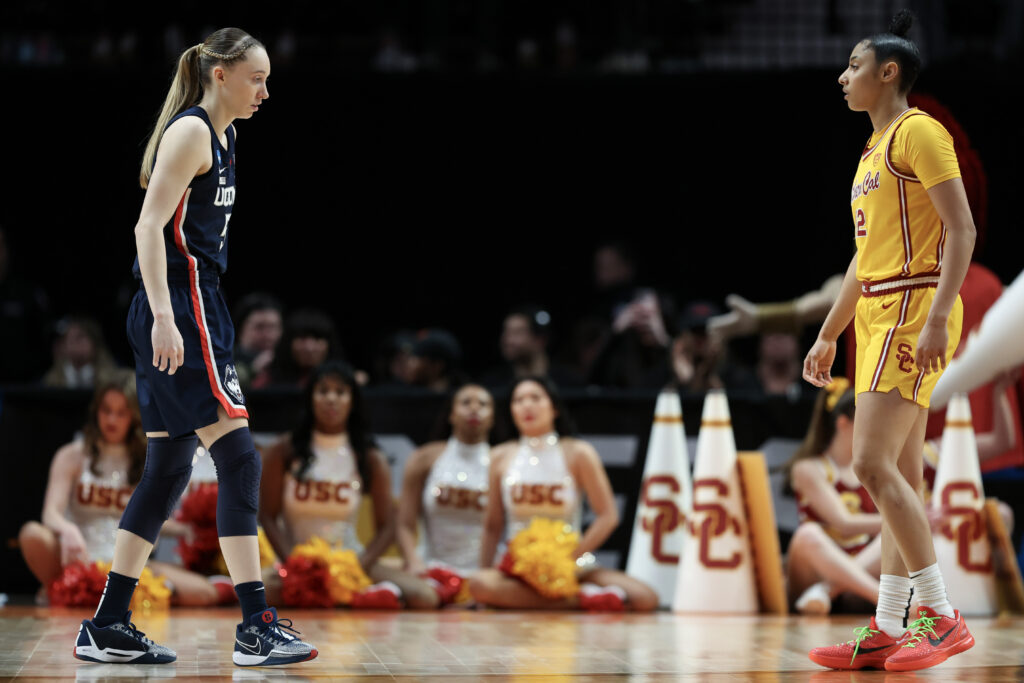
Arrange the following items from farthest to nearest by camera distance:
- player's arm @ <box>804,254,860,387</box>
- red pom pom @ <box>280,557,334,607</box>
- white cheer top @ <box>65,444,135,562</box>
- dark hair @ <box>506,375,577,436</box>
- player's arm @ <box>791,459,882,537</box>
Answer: dark hair @ <box>506,375,577,436</box> → white cheer top @ <box>65,444,135,562</box> → player's arm @ <box>791,459,882,537</box> → red pom pom @ <box>280,557,334,607</box> → player's arm @ <box>804,254,860,387</box>

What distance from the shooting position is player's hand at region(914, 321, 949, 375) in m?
3.50

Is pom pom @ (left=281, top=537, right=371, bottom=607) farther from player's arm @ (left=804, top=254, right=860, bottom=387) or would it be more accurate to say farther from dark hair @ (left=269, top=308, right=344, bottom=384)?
player's arm @ (left=804, top=254, right=860, bottom=387)

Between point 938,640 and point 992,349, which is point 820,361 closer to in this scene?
point 938,640

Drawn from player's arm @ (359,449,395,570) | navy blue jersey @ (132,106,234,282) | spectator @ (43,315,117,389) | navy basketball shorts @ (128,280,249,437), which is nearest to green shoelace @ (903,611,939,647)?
navy basketball shorts @ (128,280,249,437)

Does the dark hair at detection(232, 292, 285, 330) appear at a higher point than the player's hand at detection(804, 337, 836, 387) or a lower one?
higher

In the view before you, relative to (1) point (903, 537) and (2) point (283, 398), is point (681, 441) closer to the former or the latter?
(2) point (283, 398)

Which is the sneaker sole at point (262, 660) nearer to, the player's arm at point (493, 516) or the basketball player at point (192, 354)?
the basketball player at point (192, 354)

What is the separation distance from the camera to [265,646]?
361 centimetres

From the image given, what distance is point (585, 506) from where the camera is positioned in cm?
696

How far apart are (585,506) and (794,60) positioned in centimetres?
518

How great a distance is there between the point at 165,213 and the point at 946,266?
2162 millimetres

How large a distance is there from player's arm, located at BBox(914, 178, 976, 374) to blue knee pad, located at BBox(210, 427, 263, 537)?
6.26 feet

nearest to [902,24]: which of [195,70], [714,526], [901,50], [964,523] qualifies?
A: [901,50]

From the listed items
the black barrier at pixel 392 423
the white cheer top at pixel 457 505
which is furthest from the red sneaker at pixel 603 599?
the white cheer top at pixel 457 505
